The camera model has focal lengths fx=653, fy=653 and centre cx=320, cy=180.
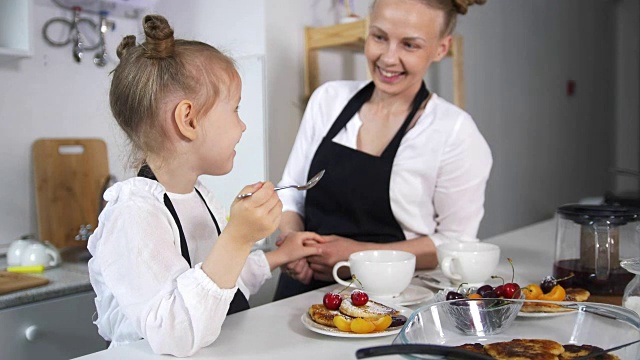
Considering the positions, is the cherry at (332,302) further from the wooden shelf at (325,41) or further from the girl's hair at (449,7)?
the wooden shelf at (325,41)

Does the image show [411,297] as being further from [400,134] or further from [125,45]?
[125,45]

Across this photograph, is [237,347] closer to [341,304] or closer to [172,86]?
[341,304]

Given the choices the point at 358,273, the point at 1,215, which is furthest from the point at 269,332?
the point at 1,215

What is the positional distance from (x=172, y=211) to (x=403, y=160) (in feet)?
2.08

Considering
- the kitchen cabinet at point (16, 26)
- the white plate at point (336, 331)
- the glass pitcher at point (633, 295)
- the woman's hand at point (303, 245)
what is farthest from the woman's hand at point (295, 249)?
the kitchen cabinet at point (16, 26)

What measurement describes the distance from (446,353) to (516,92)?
3463mm

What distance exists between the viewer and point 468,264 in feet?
3.70

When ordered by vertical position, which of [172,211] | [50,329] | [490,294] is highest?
[172,211]

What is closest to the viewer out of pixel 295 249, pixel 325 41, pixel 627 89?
pixel 295 249

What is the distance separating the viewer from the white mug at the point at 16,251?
1638mm

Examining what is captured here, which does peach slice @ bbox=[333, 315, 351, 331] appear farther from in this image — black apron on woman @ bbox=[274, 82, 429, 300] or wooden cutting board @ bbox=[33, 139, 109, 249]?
wooden cutting board @ bbox=[33, 139, 109, 249]

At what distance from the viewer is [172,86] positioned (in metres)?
0.96

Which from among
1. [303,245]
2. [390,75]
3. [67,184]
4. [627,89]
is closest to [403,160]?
[390,75]

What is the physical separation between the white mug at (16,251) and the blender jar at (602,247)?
50.0 inches
